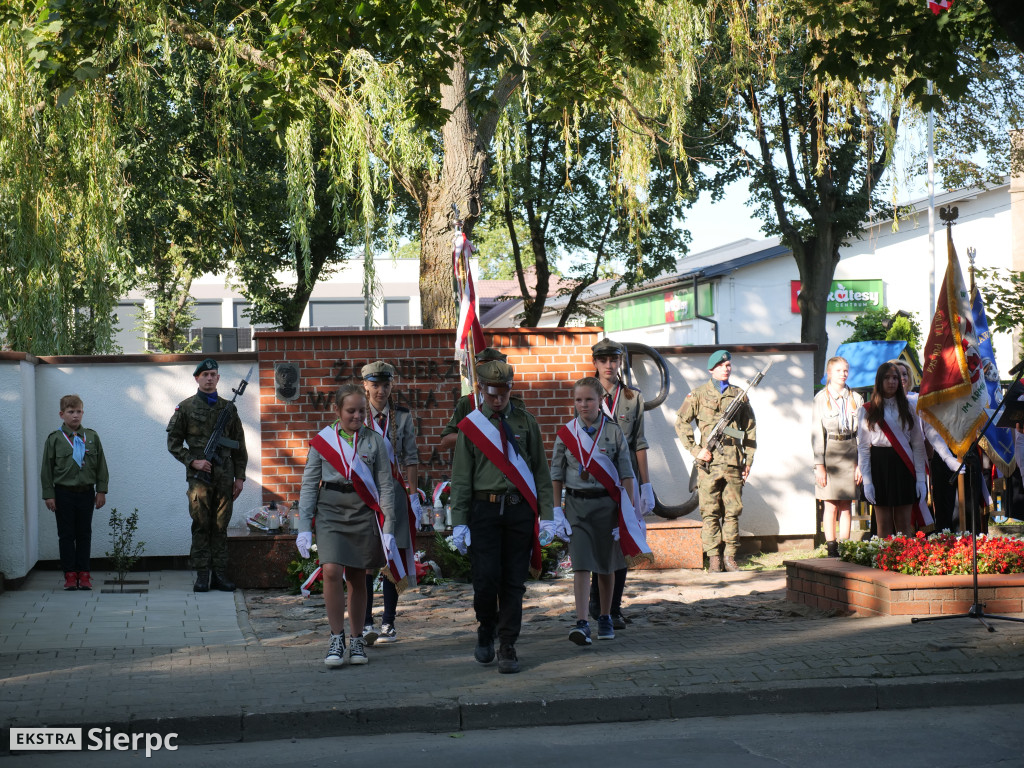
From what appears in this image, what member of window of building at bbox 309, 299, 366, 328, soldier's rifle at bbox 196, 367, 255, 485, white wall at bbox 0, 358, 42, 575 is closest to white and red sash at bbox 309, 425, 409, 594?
soldier's rifle at bbox 196, 367, 255, 485

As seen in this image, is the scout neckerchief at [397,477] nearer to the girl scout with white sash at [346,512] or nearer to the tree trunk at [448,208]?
the girl scout with white sash at [346,512]

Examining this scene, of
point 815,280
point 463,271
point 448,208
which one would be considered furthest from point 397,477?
point 815,280

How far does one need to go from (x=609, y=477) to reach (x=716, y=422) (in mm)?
3778

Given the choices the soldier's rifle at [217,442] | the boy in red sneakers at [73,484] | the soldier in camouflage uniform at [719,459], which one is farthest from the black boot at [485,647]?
the boy in red sneakers at [73,484]

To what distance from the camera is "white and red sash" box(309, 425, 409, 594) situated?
7309 millimetres

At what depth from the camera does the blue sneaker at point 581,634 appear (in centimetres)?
778

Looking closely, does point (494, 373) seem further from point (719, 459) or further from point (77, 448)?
point (77, 448)

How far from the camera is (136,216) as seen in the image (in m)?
22.1

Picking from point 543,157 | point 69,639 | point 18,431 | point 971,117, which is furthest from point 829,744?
point 543,157

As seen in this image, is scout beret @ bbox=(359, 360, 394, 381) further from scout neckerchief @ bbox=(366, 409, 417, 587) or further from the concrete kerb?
the concrete kerb

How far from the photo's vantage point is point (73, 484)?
34.7 ft

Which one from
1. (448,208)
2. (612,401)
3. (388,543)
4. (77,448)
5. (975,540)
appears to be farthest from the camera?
(448,208)

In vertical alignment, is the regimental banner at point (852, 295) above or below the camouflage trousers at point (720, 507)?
above

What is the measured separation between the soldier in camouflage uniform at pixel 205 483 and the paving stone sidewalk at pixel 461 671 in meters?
1.14
